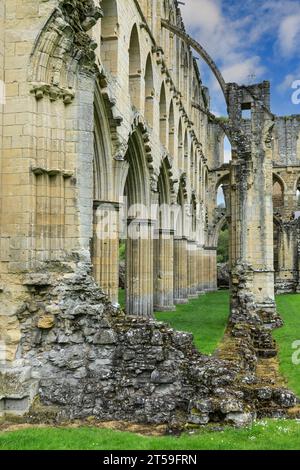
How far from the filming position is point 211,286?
35156 mm

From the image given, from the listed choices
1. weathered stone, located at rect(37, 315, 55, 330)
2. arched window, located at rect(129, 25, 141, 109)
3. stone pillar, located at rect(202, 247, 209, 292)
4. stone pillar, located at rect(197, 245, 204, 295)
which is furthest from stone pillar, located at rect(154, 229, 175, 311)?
weathered stone, located at rect(37, 315, 55, 330)

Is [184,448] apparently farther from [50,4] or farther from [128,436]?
[50,4]

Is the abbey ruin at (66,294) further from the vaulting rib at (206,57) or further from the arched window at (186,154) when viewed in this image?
the arched window at (186,154)

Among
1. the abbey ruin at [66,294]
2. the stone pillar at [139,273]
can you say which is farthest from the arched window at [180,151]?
the abbey ruin at [66,294]

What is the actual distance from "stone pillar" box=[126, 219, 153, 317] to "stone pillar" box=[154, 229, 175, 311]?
388 centimetres

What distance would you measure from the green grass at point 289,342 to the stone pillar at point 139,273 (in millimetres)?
4633

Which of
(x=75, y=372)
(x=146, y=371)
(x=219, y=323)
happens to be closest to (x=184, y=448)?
(x=146, y=371)

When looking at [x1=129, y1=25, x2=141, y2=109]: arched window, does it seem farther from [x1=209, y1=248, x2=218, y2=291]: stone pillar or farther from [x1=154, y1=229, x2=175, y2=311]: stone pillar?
[x1=209, y1=248, x2=218, y2=291]: stone pillar

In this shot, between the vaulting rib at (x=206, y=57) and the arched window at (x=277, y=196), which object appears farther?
the arched window at (x=277, y=196)

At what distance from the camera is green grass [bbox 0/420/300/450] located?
16.6 feet

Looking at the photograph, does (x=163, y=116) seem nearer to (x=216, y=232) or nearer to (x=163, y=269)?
(x=163, y=269)

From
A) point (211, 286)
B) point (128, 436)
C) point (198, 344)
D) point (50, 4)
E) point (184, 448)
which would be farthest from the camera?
point (211, 286)

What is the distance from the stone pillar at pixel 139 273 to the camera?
16750 millimetres

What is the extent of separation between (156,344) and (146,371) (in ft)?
1.25
